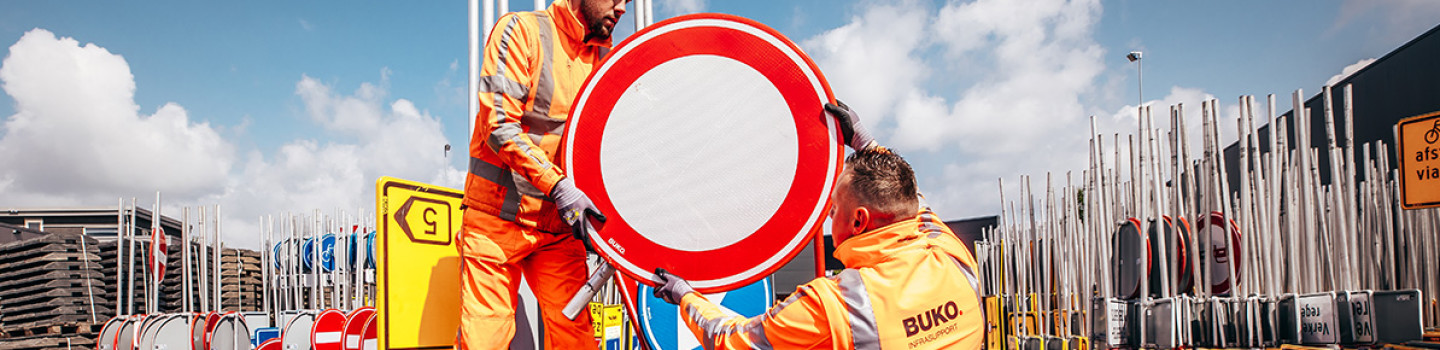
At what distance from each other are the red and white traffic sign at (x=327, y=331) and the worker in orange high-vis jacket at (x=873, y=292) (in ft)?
13.3

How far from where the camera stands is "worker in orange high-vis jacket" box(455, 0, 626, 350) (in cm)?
259

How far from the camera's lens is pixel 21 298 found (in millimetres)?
11766

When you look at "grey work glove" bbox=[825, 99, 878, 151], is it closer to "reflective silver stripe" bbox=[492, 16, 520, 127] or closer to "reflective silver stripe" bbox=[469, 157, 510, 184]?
"reflective silver stripe" bbox=[492, 16, 520, 127]

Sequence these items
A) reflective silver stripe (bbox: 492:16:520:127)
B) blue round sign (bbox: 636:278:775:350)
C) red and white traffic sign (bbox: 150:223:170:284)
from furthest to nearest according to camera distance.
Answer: red and white traffic sign (bbox: 150:223:170:284), blue round sign (bbox: 636:278:775:350), reflective silver stripe (bbox: 492:16:520:127)

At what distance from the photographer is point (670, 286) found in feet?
7.54

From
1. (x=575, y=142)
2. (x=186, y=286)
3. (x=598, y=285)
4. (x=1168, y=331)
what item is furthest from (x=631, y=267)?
(x=186, y=286)

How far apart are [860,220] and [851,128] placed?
283 millimetres

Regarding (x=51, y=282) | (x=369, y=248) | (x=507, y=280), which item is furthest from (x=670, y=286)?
(x=51, y=282)

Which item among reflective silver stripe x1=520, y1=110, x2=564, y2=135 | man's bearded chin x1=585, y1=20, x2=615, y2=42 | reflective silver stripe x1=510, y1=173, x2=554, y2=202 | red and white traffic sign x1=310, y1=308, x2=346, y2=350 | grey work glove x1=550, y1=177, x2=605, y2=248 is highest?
man's bearded chin x1=585, y1=20, x2=615, y2=42

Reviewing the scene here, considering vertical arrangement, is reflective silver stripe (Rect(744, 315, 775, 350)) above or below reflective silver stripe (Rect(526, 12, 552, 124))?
below

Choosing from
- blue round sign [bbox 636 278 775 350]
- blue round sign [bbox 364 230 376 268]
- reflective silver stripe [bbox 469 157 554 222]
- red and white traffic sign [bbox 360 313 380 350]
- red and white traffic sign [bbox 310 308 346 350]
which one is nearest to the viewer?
reflective silver stripe [bbox 469 157 554 222]

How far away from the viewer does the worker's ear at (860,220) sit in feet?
6.83

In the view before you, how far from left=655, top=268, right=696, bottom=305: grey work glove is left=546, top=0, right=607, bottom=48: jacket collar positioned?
2.81 feet

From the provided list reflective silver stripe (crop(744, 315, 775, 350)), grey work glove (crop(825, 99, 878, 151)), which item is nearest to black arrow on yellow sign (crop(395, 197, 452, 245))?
reflective silver stripe (crop(744, 315, 775, 350))
